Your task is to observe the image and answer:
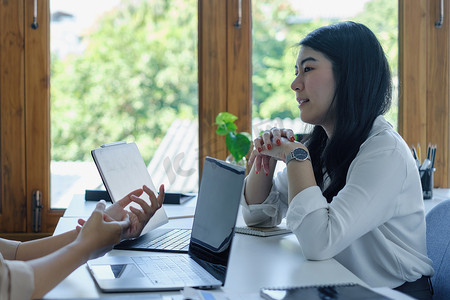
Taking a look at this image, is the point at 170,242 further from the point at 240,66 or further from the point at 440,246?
the point at 240,66

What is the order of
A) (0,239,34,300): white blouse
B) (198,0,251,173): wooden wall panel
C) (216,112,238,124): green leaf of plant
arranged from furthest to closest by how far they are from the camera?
(198,0,251,173): wooden wall panel → (216,112,238,124): green leaf of plant → (0,239,34,300): white blouse

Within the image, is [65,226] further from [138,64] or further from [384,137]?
[138,64]

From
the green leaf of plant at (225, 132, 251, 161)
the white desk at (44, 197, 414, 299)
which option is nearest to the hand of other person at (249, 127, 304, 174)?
the white desk at (44, 197, 414, 299)

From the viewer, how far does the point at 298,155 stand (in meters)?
1.52

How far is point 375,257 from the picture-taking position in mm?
1488

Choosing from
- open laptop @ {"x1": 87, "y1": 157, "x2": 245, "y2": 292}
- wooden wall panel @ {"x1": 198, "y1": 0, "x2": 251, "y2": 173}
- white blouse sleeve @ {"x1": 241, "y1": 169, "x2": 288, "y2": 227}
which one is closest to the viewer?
open laptop @ {"x1": 87, "y1": 157, "x2": 245, "y2": 292}

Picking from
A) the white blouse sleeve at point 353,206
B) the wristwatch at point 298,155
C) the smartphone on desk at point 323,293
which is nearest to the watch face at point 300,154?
the wristwatch at point 298,155

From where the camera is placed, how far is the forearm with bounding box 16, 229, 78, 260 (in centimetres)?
141

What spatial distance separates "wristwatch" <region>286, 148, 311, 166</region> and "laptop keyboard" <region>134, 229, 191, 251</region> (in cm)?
36

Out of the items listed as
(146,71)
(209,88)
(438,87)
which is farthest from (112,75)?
(438,87)

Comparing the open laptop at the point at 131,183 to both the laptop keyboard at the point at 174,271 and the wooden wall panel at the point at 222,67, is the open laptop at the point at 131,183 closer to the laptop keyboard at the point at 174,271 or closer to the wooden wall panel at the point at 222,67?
the laptop keyboard at the point at 174,271

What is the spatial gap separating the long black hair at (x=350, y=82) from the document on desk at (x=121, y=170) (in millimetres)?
571

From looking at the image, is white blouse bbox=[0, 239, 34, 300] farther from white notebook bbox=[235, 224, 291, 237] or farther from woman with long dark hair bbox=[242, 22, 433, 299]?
white notebook bbox=[235, 224, 291, 237]

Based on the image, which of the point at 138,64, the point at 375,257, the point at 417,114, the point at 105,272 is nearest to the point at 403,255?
the point at 375,257
